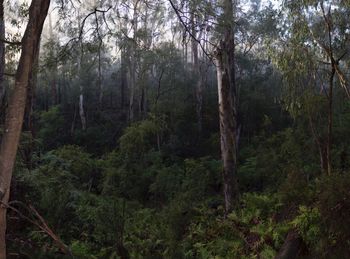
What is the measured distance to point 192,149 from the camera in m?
19.3

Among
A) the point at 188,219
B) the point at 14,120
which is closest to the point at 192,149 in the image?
the point at 188,219

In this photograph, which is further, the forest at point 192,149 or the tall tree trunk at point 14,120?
the forest at point 192,149

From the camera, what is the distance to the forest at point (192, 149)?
5344mm

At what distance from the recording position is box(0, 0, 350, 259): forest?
5344 millimetres

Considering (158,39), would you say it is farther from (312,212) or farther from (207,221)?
(312,212)

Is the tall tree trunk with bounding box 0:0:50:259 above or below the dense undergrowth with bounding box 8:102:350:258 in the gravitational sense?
above

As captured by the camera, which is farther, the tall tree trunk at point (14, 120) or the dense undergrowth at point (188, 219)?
the dense undergrowth at point (188, 219)

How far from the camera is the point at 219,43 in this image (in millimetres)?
8289

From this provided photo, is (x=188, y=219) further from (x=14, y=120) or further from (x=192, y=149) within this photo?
(x=192, y=149)

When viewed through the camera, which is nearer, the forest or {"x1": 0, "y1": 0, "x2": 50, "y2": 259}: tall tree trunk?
{"x1": 0, "y1": 0, "x2": 50, "y2": 259}: tall tree trunk

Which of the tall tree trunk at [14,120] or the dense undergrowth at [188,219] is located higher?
the tall tree trunk at [14,120]

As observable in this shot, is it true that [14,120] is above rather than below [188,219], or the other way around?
above

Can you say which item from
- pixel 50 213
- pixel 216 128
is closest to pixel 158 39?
pixel 216 128

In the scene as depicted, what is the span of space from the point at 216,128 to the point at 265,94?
2.84 metres
